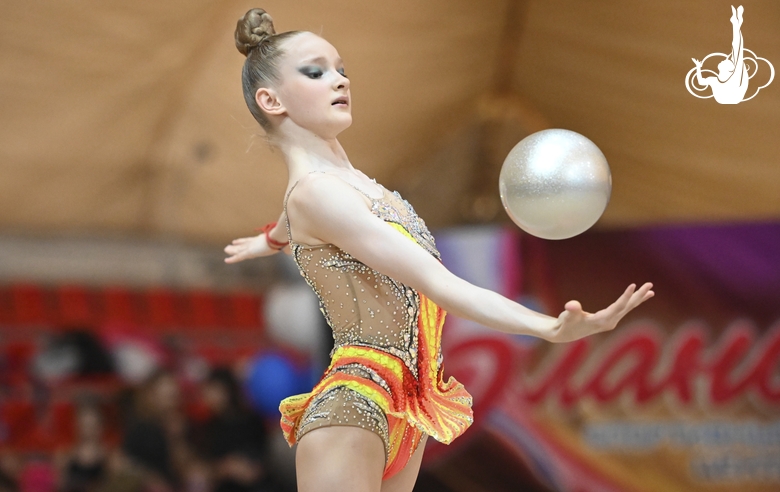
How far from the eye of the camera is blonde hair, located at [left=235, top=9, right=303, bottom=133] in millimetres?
2096

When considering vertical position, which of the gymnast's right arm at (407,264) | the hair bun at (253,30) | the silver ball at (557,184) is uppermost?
the hair bun at (253,30)

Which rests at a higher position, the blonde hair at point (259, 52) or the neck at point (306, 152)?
the blonde hair at point (259, 52)

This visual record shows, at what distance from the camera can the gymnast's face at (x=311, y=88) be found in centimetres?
206

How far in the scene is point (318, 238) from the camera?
78.4 inches

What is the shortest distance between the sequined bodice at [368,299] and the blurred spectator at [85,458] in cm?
346

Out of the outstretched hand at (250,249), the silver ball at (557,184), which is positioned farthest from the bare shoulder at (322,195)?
the outstretched hand at (250,249)

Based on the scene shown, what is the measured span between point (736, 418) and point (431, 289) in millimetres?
3199

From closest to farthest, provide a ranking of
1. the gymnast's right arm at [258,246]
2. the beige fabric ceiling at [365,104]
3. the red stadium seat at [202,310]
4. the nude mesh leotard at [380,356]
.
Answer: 1. the nude mesh leotard at [380,356]
2. the gymnast's right arm at [258,246]
3. the beige fabric ceiling at [365,104]
4. the red stadium seat at [202,310]

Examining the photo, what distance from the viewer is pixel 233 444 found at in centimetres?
513

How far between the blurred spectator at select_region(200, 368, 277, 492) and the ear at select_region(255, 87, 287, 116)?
3.38 meters

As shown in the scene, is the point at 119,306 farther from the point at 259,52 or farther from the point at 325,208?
the point at 325,208

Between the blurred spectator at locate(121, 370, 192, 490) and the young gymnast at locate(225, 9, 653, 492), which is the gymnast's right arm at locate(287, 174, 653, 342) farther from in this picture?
the blurred spectator at locate(121, 370, 192, 490)


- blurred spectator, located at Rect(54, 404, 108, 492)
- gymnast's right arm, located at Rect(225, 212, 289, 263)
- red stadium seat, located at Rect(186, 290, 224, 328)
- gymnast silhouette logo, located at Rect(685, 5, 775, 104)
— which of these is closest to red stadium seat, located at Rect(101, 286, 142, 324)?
red stadium seat, located at Rect(186, 290, 224, 328)

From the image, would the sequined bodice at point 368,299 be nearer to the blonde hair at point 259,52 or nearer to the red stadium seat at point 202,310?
the blonde hair at point 259,52
